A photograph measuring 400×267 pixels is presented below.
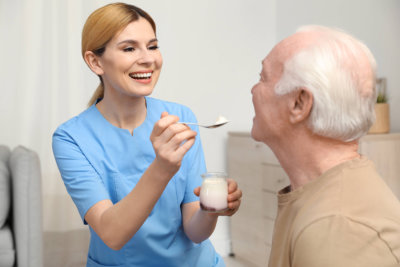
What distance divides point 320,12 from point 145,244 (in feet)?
8.64

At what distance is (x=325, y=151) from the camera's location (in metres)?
1.03

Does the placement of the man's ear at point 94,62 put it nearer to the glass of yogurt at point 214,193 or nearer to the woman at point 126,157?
the woman at point 126,157

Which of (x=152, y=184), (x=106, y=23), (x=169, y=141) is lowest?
(x=152, y=184)

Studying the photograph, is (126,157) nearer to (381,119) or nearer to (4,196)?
(4,196)

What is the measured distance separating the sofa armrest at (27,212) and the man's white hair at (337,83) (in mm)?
1824

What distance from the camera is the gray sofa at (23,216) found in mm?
2387

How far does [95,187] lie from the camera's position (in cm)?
138

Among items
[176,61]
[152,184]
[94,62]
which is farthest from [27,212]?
[176,61]

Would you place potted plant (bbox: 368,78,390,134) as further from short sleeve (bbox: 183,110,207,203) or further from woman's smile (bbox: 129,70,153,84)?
woman's smile (bbox: 129,70,153,84)

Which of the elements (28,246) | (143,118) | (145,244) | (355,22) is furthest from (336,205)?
(355,22)

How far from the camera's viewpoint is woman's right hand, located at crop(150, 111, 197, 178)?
1.17 meters

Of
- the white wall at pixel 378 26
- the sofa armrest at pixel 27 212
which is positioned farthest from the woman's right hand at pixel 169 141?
the white wall at pixel 378 26

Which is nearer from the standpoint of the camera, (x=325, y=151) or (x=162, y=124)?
(x=325, y=151)

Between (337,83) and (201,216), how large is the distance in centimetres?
65
